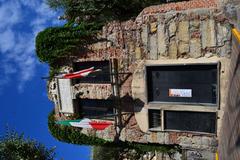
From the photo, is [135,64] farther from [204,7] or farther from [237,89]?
[237,89]

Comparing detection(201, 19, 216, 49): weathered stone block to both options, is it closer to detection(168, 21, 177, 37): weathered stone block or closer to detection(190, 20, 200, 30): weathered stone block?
detection(190, 20, 200, 30): weathered stone block

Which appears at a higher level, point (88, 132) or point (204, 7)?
point (204, 7)

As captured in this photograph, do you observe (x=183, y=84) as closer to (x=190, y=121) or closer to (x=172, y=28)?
(x=190, y=121)

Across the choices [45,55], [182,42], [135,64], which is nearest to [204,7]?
[182,42]

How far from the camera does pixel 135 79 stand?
34.9 feet

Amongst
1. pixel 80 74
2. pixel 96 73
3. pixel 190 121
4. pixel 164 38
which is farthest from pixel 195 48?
pixel 80 74

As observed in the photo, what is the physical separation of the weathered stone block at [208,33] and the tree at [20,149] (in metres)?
10.0

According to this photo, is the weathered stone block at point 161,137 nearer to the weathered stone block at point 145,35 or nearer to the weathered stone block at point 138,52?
the weathered stone block at point 138,52

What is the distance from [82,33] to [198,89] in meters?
4.19

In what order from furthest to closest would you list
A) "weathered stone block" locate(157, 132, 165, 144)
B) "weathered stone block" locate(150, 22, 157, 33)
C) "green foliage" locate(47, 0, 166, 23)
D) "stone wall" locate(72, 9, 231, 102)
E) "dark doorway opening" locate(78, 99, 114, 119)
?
"green foliage" locate(47, 0, 166, 23) → "dark doorway opening" locate(78, 99, 114, 119) → "weathered stone block" locate(157, 132, 165, 144) → "weathered stone block" locate(150, 22, 157, 33) → "stone wall" locate(72, 9, 231, 102)

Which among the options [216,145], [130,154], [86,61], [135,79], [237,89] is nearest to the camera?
[237,89]

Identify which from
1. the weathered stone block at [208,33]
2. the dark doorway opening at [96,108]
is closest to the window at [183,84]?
the weathered stone block at [208,33]

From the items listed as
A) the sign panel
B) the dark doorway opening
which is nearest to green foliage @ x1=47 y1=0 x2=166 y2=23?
the dark doorway opening

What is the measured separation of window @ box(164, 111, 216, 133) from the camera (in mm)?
9953
